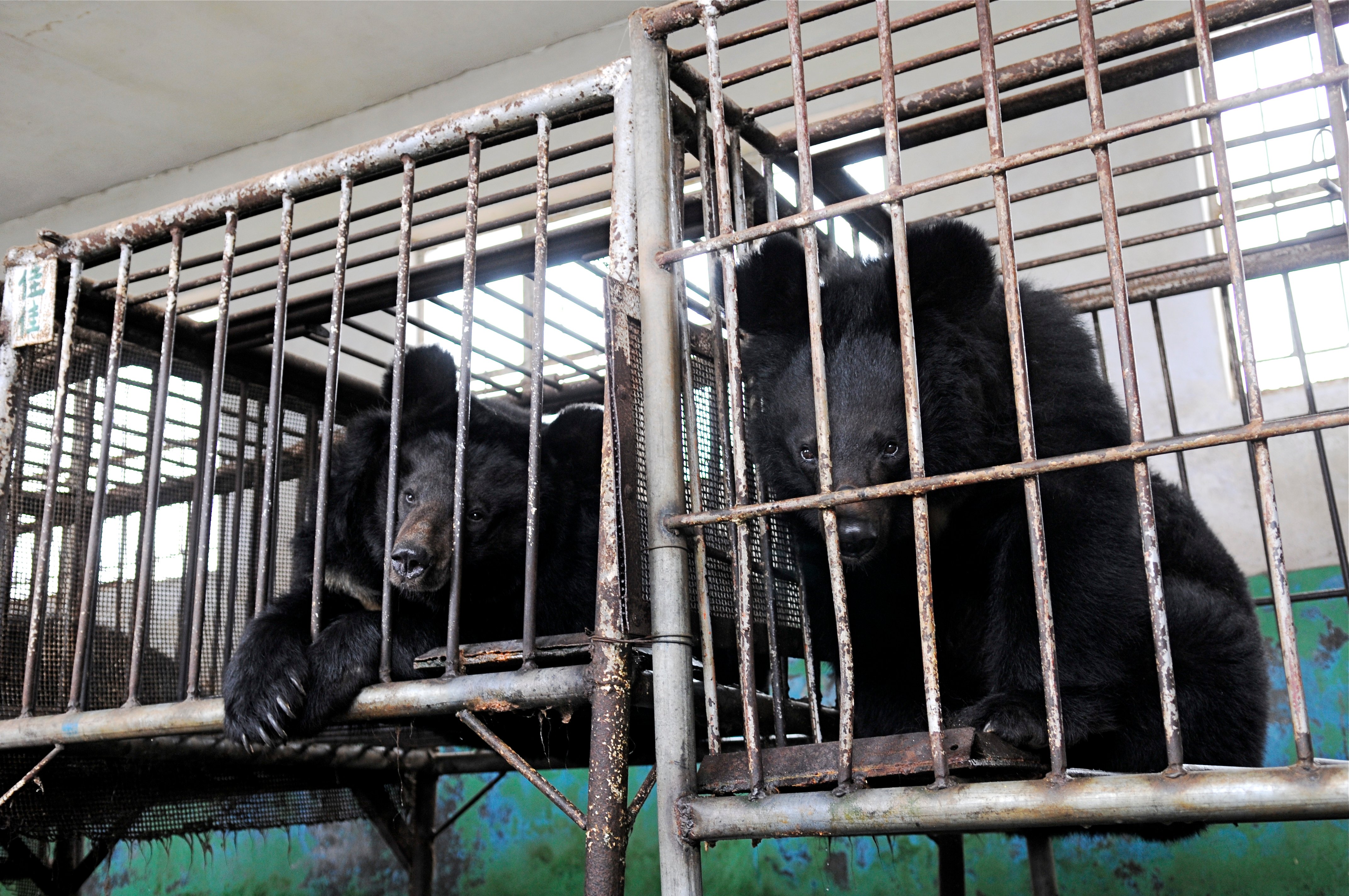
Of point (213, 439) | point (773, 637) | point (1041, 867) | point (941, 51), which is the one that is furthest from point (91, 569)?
point (1041, 867)

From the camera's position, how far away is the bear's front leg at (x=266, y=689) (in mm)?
2605

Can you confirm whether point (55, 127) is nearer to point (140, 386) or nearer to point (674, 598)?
point (140, 386)

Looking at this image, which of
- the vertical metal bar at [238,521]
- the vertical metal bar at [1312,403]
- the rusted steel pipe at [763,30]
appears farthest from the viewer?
the vertical metal bar at [238,521]

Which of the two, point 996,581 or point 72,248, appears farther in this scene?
point 72,248

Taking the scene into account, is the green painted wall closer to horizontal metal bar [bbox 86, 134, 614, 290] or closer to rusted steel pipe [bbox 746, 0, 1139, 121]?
horizontal metal bar [bbox 86, 134, 614, 290]

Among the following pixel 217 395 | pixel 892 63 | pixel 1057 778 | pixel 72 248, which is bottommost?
pixel 1057 778

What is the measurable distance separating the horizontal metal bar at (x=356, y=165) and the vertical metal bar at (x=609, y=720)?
816 mm

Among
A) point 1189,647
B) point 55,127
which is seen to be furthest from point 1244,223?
point 55,127

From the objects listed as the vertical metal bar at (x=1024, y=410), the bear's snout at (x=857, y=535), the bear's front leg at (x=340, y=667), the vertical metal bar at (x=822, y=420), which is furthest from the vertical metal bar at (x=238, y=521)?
the vertical metal bar at (x=1024, y=410)

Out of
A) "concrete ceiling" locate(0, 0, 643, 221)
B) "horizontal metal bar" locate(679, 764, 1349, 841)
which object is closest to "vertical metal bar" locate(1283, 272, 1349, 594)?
"horizontal metal bar" locate(679, 764, 1349, 841)

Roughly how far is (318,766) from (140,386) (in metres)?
1.62

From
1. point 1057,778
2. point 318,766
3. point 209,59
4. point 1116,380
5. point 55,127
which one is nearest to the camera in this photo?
point 1057,778

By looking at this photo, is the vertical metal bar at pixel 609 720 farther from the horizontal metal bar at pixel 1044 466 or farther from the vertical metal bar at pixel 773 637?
the vertical metal bar at pixel 773 637

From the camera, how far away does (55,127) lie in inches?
381
